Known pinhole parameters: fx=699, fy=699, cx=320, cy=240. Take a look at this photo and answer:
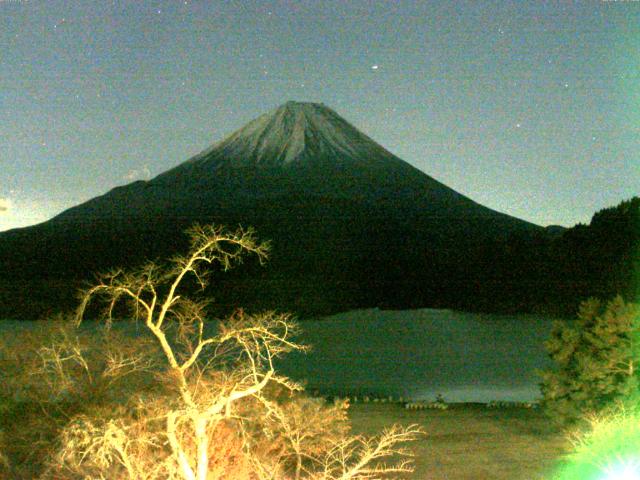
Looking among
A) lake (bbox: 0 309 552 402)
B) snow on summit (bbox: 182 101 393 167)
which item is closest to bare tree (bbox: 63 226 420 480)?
lake (bbox: 0 309 552 402)

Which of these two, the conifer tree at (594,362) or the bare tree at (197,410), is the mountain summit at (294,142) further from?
the bare tree at (197,410)

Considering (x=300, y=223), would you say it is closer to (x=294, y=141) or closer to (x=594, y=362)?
(x=294, y=141)

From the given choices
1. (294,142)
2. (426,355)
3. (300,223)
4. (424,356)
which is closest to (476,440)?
(424,356)

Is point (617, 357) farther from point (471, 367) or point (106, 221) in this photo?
point (106, 221)

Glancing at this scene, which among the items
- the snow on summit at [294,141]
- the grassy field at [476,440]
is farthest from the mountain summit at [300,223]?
the grassy field at [476,440]

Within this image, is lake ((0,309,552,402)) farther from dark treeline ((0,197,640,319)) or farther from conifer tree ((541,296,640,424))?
conifer tree ((541,296,640,424))

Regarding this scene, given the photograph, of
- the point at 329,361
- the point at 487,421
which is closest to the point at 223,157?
the point at 329,361
